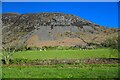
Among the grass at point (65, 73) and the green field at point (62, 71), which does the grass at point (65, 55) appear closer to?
the green field at point (62, 71)

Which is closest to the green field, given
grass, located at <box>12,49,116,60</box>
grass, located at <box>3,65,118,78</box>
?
grass, located at <box>3,65,118,78</box>

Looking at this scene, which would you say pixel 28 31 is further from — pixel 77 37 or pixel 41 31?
pixel 77 37

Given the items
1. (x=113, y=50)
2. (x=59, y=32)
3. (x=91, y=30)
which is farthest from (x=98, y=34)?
(x=113, y=50)

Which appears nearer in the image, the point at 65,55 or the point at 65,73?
the point at 65,73

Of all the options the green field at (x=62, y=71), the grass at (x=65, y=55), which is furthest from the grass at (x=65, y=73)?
the grass at (x=65, y=55)

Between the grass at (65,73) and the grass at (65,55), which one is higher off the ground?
the grass at (65,55)

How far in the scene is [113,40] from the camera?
4578cm

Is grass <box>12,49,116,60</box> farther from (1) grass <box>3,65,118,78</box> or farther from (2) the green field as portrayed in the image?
(1) grass <box>3,65,118,78</box>

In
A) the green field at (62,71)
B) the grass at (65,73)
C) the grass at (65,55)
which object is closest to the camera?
the grass at (65,73)

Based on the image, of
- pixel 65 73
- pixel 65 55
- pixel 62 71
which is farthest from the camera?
pixel 65 55

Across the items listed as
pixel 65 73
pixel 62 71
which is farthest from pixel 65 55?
pixel 65 73

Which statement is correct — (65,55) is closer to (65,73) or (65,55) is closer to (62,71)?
(62,71)

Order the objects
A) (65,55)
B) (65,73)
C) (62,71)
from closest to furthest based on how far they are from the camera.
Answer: (65,73)
(62,71)
(65,55)

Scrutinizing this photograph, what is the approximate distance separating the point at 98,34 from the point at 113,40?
140 meters
